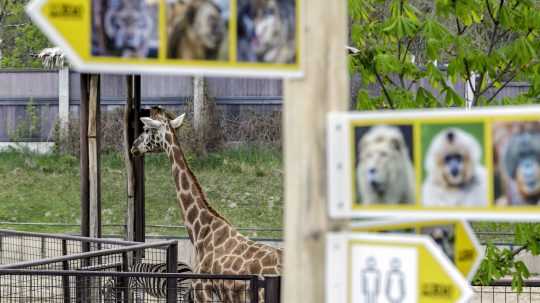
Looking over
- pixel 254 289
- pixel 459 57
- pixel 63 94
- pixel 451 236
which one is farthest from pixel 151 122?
pixel 63 94

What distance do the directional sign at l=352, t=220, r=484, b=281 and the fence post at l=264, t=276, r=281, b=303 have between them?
3.89 metres

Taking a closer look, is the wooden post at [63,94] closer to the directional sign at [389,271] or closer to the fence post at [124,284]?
the fence post at [124,284]

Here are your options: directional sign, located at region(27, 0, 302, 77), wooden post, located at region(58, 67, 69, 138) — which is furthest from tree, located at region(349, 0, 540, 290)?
wooden post, located at region(58, 67, 69, 138)

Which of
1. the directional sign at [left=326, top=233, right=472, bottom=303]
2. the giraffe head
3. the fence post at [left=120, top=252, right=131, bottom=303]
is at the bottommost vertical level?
the fence post at [left=120, top=252, right=131, bottom=303]

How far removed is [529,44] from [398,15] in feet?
2.83

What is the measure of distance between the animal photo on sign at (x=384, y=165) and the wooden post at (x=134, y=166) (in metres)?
8.33

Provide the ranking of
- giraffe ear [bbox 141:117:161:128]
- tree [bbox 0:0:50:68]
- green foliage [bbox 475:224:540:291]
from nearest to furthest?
green foliage [bbox 475:224:540:291] → giraffe ear [bbox 141:117:161:128] → tree [bbox 0:0:50:68]

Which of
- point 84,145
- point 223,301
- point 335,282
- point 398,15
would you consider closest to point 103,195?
point 84,145

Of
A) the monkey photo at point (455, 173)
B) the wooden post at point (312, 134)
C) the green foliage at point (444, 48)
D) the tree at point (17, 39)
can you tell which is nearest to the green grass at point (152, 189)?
the tree at point (17, 39)

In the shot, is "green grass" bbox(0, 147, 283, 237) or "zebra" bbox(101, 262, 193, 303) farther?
"green grass" bbox(0, 147, 283, 237)

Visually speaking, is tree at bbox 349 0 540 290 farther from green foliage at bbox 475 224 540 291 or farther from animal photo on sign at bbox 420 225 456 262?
animal photo on sign at bbox 420 225 456 262

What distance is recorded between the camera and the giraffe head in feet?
33.6

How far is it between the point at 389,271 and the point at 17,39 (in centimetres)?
3188

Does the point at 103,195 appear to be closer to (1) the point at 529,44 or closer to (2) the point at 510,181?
(1) the point at 529,44
